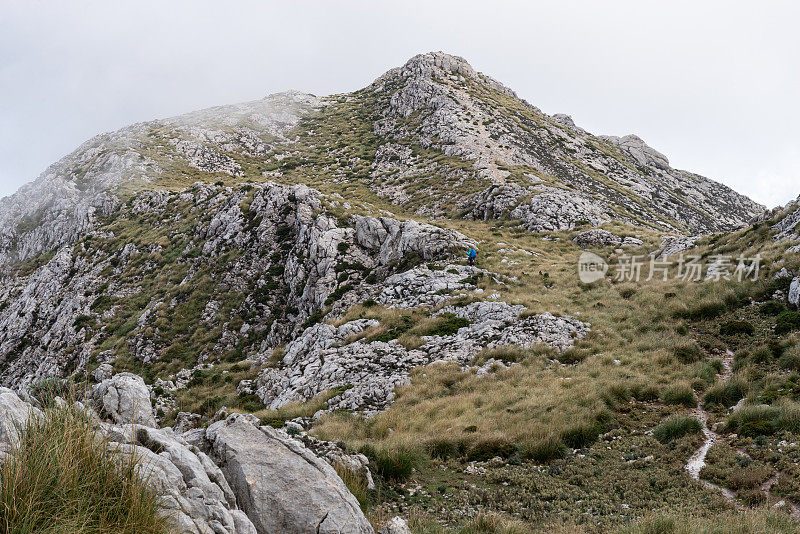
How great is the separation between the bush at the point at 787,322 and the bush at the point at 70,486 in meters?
20.5

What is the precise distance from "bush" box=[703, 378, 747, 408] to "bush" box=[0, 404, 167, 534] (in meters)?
15.4

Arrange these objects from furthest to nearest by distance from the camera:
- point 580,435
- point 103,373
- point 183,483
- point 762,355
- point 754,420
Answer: point 103,373
point 762,355
point 580,435
point 754,420
point 183,483

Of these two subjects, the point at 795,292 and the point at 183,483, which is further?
the point at 795,292

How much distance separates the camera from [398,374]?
17922 mm

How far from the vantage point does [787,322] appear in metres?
15.3

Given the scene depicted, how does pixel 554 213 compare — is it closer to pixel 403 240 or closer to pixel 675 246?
pixel 675 246

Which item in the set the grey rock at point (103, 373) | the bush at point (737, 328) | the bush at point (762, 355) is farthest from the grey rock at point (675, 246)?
the grey rock at point (103, 373)

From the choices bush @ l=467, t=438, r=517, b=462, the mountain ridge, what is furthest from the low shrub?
the mountain ridge

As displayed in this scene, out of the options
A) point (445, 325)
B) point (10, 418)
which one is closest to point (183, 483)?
point (10, 418)

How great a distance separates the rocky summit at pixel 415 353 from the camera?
23.8ft

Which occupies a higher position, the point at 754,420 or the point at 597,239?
the point at 597,239

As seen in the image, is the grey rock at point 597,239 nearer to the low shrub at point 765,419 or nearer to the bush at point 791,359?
the bush at point 791,359

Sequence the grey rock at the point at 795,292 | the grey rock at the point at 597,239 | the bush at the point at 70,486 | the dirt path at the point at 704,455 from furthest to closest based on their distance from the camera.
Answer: the grey rock at the point at 597,239
the grey rock at the point at 795,292
the dirt path at the point at 704,455
the bush at the point at 70,486

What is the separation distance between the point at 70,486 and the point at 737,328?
21.9 m
